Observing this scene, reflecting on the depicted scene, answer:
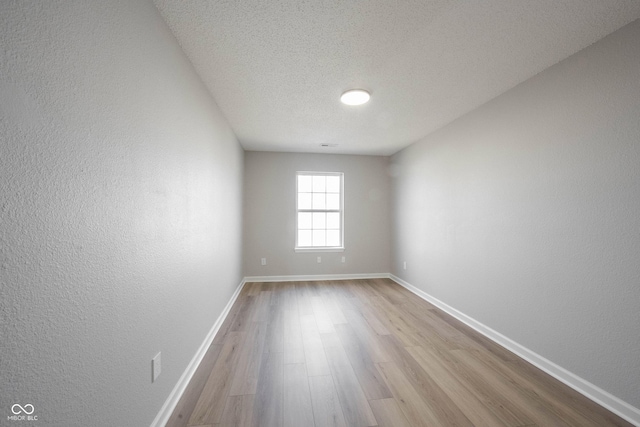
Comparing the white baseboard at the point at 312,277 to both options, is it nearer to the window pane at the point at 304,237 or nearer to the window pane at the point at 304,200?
the window pane at the point at 304,237

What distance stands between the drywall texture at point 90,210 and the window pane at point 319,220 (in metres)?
3.22

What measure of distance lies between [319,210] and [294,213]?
51 cm

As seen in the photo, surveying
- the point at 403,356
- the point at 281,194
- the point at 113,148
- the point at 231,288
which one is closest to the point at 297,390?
the point at 403,356

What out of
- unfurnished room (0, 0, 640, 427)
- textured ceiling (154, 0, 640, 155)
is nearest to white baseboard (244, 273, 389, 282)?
unfurnished room (0, 0, 640, 427)

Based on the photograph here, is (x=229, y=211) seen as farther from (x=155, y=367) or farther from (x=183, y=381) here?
(x=155, y=367)

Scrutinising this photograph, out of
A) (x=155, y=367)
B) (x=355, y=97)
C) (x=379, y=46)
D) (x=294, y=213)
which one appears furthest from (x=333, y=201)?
(x=155, y=367)

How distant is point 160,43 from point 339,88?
1.41m

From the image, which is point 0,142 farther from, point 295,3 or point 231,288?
point 231,288

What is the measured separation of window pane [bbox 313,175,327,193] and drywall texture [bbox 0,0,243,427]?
126 inches

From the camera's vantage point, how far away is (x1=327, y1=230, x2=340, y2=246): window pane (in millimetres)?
4879

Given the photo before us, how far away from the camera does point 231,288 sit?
3359 mm

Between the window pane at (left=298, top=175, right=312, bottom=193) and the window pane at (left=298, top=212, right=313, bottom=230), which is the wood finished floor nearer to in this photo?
the window pane at (left=298, top=212, right=313, bottom=230)

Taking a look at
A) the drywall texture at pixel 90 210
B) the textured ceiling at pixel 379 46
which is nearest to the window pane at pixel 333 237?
the textured ceiling at pixel 379 46

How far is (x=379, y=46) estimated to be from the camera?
67.6 inches
